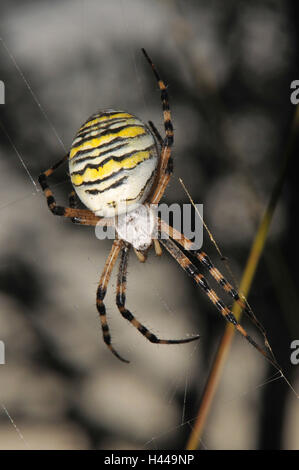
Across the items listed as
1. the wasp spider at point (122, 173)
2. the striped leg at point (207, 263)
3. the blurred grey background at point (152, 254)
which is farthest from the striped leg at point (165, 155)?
the blurred grey background at point (152, 254)

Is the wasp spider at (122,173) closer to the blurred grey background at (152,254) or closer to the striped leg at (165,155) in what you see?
the striped leg at (165,155)

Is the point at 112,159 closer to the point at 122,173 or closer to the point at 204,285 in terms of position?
the point at 122,173

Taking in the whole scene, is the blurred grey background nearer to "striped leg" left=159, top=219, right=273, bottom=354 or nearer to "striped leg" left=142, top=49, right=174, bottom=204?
"striped leg" left=159, top=219, right=273, bottom=354

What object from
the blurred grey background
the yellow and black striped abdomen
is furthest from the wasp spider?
the blurred grey background

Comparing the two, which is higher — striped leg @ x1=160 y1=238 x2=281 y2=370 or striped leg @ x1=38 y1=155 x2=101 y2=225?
striped leg @ x1=38 y1=155 x2=101 y2=225

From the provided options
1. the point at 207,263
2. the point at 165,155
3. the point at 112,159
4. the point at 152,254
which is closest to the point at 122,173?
the point at 112,159

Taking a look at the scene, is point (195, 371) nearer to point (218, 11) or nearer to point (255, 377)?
point (255, 377)
